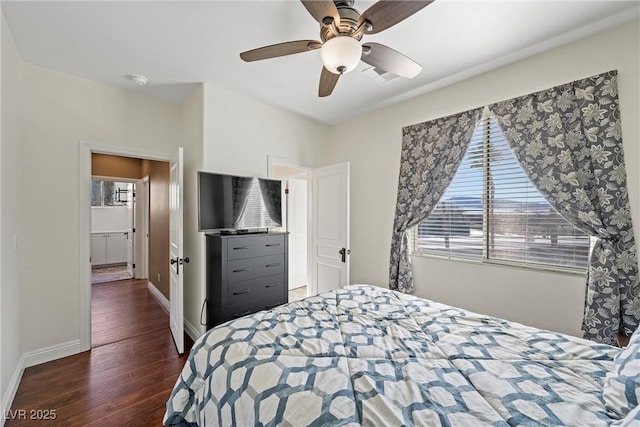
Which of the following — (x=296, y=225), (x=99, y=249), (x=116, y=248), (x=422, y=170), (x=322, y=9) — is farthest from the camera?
(x=116, y=248)

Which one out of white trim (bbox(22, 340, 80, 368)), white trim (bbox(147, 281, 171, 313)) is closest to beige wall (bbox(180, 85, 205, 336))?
white trim (bbox(147, 281, 171, 313))

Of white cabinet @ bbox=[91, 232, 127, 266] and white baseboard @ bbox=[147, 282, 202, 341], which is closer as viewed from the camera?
white baseboard @ bbox=[147, 282, 202, 341]

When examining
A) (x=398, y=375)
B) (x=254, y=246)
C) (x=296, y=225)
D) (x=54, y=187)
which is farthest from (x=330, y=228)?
(x=54, y=187)

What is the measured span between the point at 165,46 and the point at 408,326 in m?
2.68

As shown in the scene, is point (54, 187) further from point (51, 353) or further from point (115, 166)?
point (115, 166)

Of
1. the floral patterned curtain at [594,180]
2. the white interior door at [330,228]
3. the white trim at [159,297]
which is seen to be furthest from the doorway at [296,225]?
the floral patterned curtain at [594,180]

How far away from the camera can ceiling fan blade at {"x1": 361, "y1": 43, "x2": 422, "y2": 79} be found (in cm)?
164

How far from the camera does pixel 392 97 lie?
306 centimetres

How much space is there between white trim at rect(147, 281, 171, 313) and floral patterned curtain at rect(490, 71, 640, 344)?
4.39 m

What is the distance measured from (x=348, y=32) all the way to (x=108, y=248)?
7.60 meters

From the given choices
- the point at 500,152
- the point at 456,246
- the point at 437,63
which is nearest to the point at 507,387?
the point at 456,246

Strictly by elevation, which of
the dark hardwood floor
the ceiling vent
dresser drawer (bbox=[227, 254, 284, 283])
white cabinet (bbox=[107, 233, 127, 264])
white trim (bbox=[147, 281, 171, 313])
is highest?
the ceiling vent

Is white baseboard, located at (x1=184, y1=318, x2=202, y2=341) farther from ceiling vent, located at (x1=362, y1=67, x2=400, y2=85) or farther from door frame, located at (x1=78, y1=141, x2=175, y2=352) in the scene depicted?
ceiling vent, located at (x1=362, y1=67, x2=400, y2=85)

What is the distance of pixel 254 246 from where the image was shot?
2.66 m
